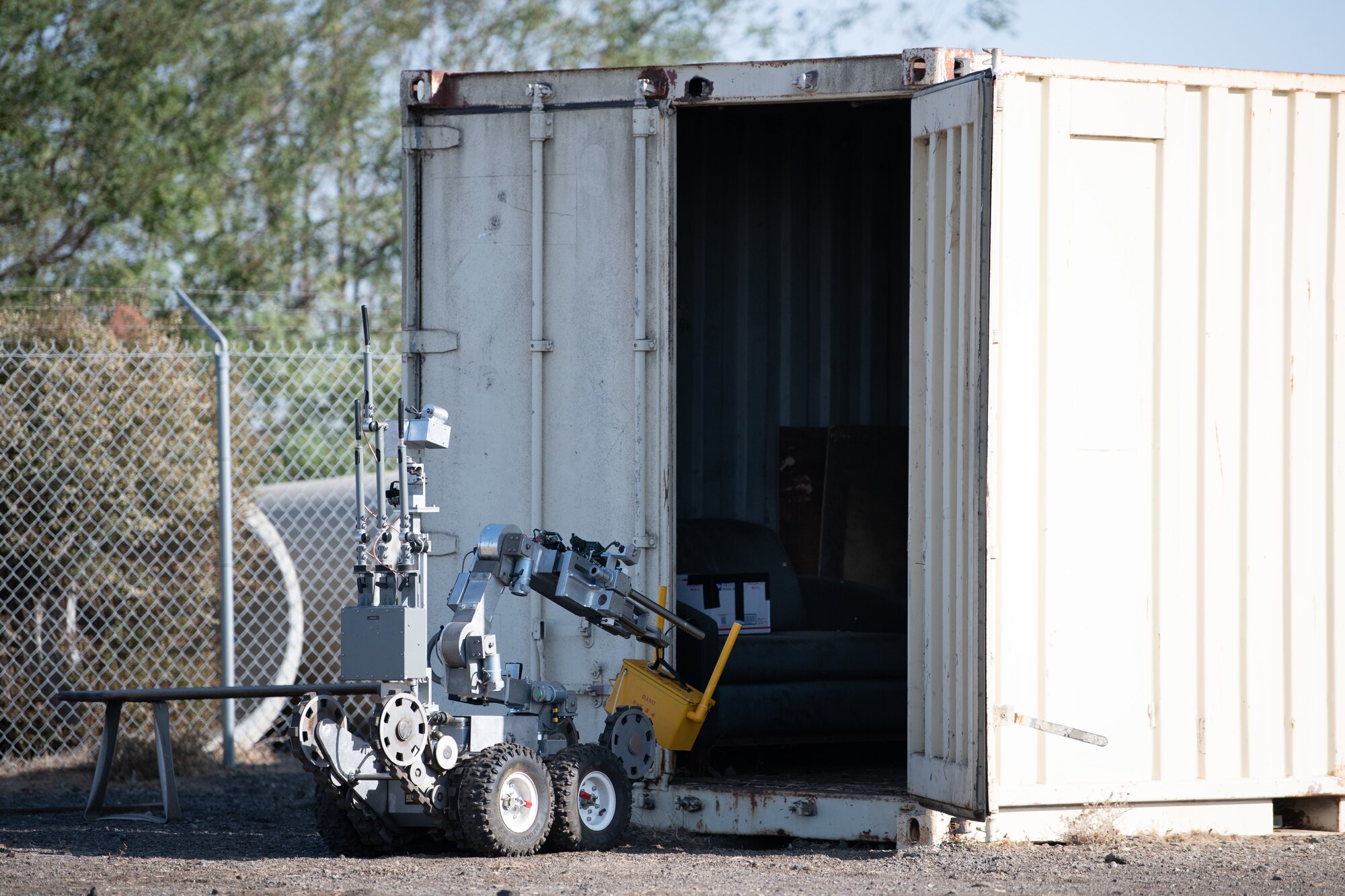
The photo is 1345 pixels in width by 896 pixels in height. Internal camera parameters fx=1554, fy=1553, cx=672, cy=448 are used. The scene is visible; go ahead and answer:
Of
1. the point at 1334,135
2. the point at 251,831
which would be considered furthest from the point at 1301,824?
the point at 251,831

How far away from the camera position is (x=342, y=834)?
631cm

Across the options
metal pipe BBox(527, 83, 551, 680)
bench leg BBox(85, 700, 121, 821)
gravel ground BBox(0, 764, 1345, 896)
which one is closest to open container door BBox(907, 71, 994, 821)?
gravel ground BBox(0, 764, 1345, 896)

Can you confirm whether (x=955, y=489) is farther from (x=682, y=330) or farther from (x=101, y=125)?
(x=101, y=125)

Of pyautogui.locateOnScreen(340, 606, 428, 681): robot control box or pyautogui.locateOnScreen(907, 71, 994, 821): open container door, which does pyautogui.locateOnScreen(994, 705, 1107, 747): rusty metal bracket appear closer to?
pyautogui.locateOnScreen(907, 71, 994, 821): open container door

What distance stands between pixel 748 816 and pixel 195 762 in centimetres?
436

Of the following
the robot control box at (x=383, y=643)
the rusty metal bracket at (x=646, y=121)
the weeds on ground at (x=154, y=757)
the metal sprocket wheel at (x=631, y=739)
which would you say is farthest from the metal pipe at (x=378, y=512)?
the weeds on ground at (x=154, y=757)

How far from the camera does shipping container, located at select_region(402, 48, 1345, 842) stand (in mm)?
6145

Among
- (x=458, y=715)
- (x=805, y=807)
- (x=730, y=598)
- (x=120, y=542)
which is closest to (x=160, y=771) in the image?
Answer: (x=458, y=715)

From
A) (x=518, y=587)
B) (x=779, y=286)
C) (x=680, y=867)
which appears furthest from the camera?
(x=779, y=286)

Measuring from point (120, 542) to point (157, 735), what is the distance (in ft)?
Result: 9.23

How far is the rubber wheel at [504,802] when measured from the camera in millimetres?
5918

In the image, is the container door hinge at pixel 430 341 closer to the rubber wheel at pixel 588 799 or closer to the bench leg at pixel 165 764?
the rubber wheel at pixel 588 799

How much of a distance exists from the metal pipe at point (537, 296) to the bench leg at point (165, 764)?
78.0 inches

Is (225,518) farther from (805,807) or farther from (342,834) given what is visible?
(805,807)
